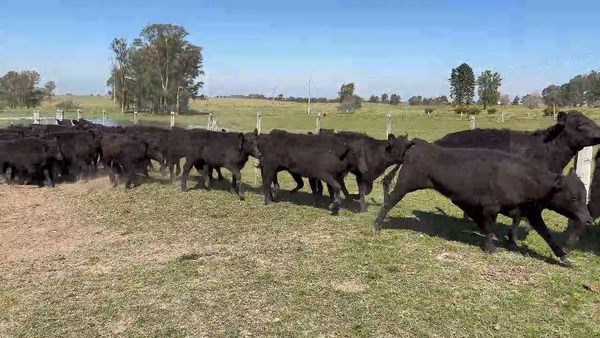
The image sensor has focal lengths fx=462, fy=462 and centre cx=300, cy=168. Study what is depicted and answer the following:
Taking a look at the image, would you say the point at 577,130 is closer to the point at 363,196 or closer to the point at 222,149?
the point at 363,196

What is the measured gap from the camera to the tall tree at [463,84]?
67.2 m

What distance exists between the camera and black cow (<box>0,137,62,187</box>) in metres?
12.5

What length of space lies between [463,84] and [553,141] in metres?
63.5

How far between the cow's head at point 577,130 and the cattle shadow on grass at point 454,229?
65.3 inches

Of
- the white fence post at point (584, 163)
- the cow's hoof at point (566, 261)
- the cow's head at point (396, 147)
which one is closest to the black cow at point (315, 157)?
the cow's head at point (396, 147)

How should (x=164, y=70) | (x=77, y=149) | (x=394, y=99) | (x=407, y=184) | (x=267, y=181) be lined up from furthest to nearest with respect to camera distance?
(x=394, y=99) < (x=164, y=70) < (x=77, y=149) < (x=267, y=181) < (x=407, y=184)

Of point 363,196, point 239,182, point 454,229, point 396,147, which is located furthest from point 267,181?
point 454,229

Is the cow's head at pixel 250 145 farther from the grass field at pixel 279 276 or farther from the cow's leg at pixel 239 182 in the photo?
the grass field at pixel 279 276

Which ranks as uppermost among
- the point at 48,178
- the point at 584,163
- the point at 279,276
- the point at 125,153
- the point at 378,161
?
the point at 584,163

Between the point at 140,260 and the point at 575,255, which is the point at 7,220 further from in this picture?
the point at 575,255

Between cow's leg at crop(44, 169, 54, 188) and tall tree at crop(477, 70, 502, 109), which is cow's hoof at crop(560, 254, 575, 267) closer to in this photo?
cow's leg at crop(44, 169, 54, 188)

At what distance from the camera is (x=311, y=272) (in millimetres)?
6172

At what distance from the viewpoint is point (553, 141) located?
8.30m

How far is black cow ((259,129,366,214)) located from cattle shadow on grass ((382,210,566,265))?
1.42 metres
